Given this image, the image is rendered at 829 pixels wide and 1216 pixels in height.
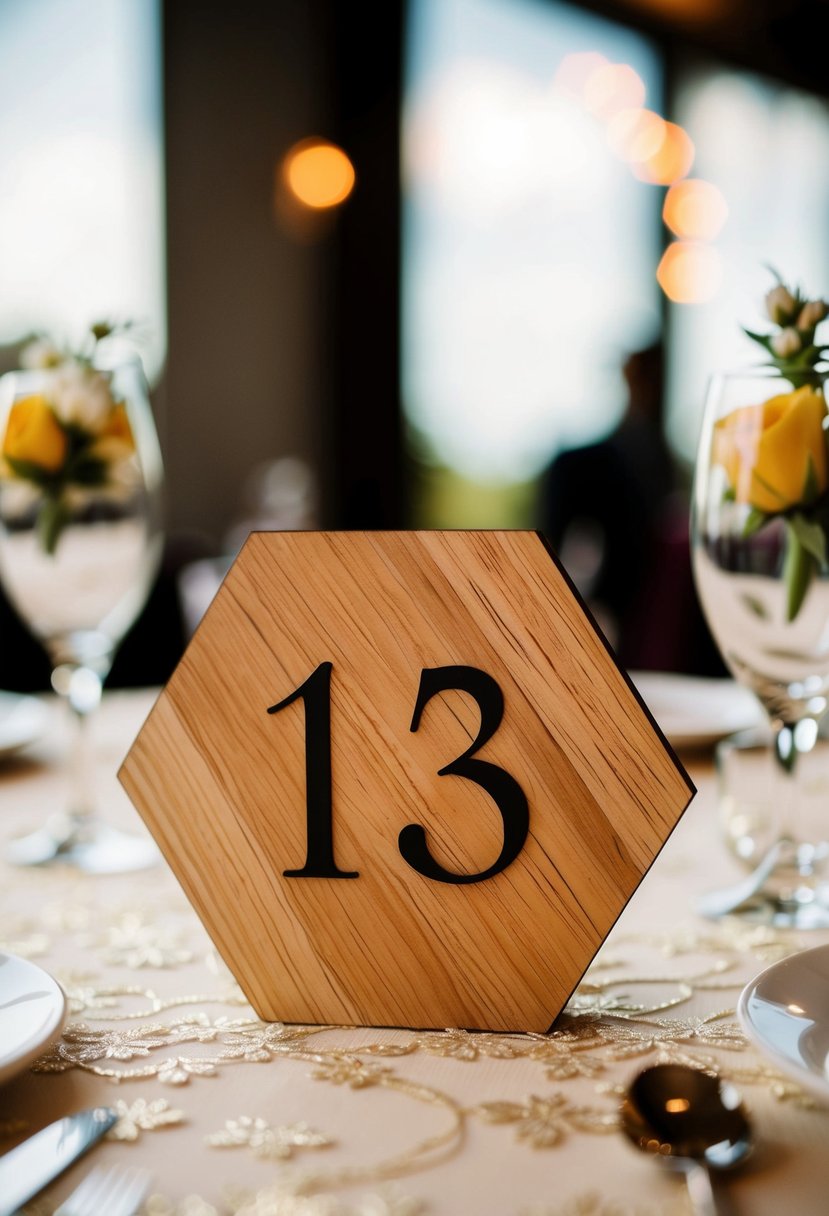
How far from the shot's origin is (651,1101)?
1.38 ft

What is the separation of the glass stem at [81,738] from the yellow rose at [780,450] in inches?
21.8

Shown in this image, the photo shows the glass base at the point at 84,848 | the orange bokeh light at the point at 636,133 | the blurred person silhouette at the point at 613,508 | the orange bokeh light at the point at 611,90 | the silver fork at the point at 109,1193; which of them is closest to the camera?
the silver fork at the point at 109,1193

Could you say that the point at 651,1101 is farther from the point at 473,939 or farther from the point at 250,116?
the point at 250,116

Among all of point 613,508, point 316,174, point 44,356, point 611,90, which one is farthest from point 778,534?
point 611,90

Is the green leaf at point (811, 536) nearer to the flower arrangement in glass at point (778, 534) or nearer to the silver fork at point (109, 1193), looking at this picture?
the flower arrangement in glass at point (778, 534)

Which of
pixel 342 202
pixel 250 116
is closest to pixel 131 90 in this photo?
pixel 250 116

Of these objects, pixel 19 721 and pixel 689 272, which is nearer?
pixel 19 721

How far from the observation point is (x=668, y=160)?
6.23 meters

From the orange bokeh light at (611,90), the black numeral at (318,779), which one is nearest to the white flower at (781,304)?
the black numeral at (318,779)

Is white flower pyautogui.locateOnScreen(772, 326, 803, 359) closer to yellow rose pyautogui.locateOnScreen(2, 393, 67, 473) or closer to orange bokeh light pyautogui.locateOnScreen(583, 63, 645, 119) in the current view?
yellow rose pyautogui.locateOnScreen(2, 393, 67, 473)

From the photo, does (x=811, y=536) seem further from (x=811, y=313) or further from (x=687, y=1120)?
(x=687, y=1120)

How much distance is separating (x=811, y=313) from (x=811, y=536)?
0.13 m

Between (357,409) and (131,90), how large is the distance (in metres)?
1.64

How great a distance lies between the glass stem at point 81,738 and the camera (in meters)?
0.91
